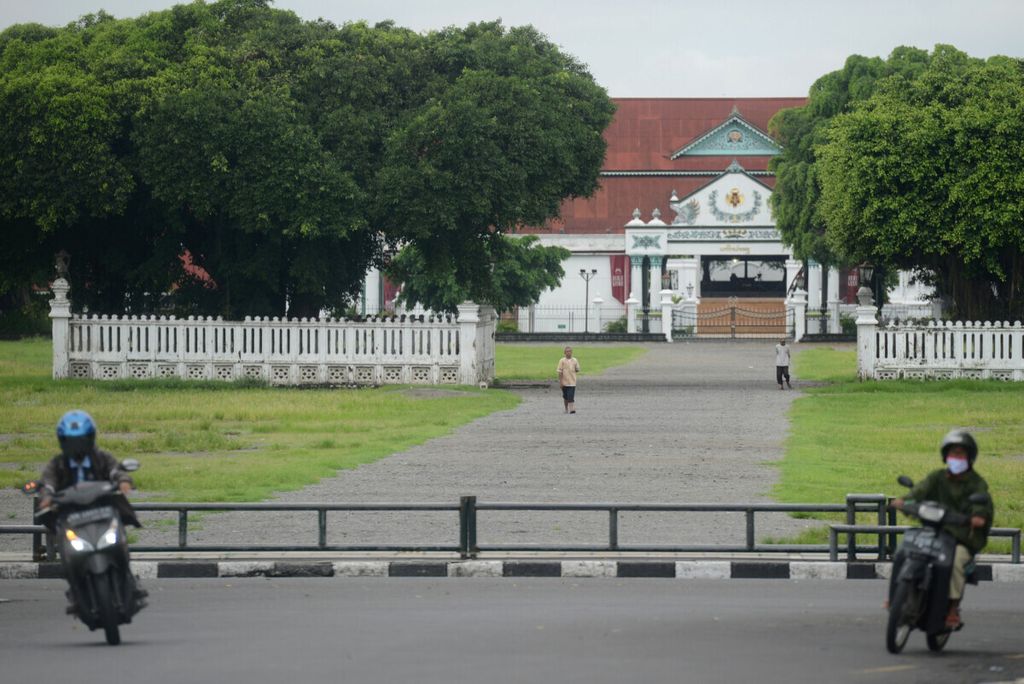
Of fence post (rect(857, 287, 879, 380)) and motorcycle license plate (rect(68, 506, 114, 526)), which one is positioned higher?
fence post (rect(857, 287, 879, 380))

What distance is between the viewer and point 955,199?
140ft

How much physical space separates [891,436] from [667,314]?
2012 inches

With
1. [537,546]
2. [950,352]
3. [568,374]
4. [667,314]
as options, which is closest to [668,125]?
[667,314]

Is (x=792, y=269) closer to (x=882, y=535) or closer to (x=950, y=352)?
(x=950, y=352)

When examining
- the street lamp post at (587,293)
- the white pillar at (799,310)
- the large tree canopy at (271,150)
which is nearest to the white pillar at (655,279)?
the street lamp post at (587,293)

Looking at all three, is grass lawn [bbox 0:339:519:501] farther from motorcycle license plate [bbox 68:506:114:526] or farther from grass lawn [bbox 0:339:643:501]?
motorcycle license plate [bbox 68:506:114:526]

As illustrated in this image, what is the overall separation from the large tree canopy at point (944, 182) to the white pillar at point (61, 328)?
19.0m

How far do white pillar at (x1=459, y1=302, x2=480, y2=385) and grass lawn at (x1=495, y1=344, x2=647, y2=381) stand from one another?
18.2 feet

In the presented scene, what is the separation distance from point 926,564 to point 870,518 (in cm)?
736

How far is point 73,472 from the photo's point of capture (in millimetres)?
11055

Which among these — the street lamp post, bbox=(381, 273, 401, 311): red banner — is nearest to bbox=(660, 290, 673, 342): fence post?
the street lamp post

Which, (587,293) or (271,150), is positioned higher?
(271,150)

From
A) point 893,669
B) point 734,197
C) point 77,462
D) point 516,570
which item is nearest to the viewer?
point 893,669

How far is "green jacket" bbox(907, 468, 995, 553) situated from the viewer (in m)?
10.5
